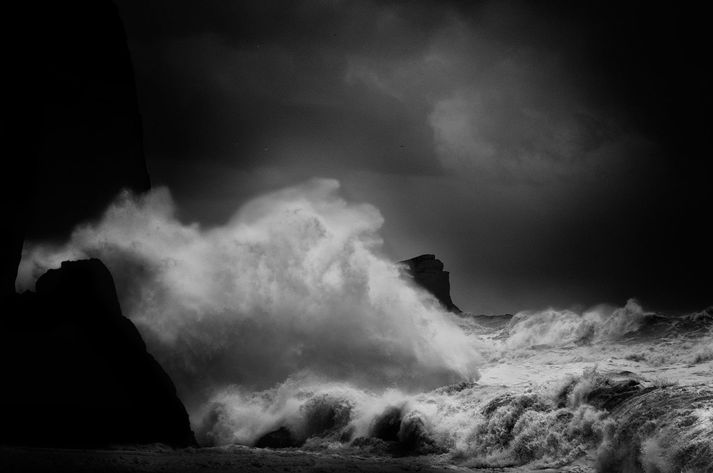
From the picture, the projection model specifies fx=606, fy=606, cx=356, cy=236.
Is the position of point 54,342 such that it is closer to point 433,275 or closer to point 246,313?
point 246,313

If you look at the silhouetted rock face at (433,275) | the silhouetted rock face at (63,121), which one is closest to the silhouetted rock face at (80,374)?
the silhouetted rock face at (63,121)

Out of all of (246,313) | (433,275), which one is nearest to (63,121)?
(246,313)

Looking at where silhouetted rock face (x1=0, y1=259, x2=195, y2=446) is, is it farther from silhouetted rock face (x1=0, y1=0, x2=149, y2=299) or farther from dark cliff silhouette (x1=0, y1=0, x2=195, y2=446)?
silhouetted rock face (x1=0, y1=0, x2=149, y2=299)

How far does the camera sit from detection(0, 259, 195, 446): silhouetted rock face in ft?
38.2

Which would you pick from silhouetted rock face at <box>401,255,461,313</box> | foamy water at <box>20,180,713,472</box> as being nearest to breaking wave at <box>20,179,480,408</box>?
foamy water at <box>20,180,713,472</box>

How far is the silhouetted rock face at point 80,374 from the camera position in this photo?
459 inches

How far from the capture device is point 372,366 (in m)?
21.7

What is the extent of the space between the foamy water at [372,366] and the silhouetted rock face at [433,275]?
142 ft

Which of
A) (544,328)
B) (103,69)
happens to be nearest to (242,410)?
(103,69)

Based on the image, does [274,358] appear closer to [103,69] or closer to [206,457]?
[206,457]

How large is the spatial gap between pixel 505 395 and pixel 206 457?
8092mm

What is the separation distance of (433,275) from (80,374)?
63992 millimetres

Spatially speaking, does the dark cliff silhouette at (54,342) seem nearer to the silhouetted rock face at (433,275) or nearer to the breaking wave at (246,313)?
the breaking wave at (246,313)

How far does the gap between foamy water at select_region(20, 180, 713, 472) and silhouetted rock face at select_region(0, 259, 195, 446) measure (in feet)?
13.4
